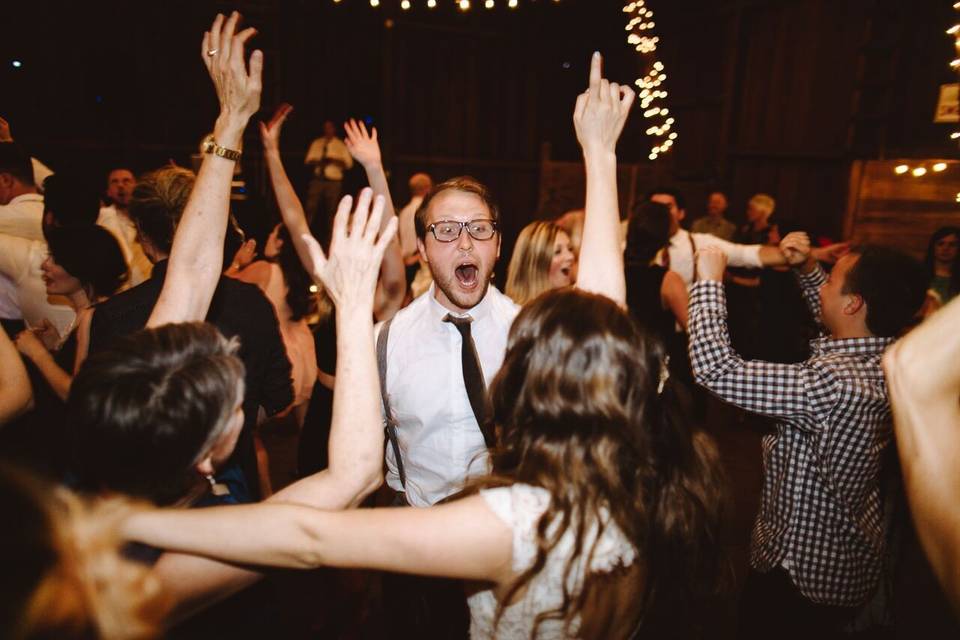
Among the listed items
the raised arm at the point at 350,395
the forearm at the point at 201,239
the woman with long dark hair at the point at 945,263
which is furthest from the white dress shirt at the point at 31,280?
the woman with long dark hair at the point at 945,263

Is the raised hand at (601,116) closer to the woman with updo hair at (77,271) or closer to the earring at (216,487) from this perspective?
the earring at (216,487)

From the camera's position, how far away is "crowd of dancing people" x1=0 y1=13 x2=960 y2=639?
2.81 ft

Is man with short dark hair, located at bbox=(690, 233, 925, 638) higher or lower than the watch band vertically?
lower

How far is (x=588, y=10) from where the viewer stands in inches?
454

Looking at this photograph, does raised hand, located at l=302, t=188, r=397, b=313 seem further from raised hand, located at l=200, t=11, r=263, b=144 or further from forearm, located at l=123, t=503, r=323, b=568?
raised hand, located at l=200, t=11, r=263, b=144

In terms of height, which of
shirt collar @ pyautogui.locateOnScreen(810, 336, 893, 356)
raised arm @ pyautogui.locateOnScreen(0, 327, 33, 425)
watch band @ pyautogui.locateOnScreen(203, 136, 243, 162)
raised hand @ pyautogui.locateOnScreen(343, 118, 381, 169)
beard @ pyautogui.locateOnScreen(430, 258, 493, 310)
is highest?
raised hand @ pyautogui.locateOnScreen(343, 118, 381, 169)

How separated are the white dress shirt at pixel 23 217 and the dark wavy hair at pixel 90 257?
1216 mm

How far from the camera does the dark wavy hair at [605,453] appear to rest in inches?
45.0

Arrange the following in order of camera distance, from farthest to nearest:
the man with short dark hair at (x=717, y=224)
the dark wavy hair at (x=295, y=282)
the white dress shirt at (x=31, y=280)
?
1. the man with short dark hair at (x=717, y=224)
2. the dark wavy hair at (x=295, y=282)
3. the white dress shirt at (x=31, y=280)

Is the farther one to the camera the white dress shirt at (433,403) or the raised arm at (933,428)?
the white dress shirt at (433,403)

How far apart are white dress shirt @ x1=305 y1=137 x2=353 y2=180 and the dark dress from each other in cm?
816

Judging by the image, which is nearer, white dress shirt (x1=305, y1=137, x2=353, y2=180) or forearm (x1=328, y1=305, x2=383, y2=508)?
forearm (x1=328, y1=305, x2=383, y2=508)

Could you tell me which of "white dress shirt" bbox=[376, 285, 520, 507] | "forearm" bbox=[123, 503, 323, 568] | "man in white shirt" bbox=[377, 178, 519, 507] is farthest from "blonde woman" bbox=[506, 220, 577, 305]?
"forearm" bbox=[123, 503, 323, 568]

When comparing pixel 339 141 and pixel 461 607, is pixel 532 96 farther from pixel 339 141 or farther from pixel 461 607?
pixel 461 607
